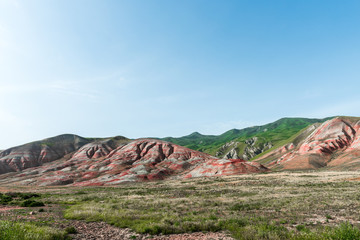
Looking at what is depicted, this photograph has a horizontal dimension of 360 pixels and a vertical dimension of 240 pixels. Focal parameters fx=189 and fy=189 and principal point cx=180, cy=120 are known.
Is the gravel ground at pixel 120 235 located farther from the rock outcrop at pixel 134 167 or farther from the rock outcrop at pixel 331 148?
the rock outcrop at pixel 331 148

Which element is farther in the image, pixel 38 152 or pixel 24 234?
pixel 38 152

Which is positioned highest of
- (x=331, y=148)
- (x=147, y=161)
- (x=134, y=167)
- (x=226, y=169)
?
(x=147, y=161)

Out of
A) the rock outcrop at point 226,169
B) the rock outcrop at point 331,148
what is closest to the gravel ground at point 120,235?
the rock outcrop at point 226,169

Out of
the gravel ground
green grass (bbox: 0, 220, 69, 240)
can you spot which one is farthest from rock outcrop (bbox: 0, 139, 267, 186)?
green grass (bbox: 0, 220, 69, 240)

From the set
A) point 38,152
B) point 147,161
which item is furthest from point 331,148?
point 38,152

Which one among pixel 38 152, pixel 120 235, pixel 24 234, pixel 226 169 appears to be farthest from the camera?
pixel 38 152

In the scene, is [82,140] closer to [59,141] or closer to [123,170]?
[59,141]

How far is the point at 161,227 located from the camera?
48.6ft

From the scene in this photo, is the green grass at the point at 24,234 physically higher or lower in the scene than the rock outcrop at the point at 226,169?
higher

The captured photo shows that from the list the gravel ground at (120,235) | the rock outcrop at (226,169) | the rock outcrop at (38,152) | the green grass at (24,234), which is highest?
the rock outcrop at (38,152)

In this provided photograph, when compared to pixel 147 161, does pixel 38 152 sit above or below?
above

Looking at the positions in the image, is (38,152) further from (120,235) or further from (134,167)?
(120,235)

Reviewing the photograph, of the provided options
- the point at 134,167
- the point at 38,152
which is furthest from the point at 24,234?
the point at 38,152

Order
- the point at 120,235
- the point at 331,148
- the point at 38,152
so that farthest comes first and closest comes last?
the point at 38,152, the point at 331,148, the point at 120,235
